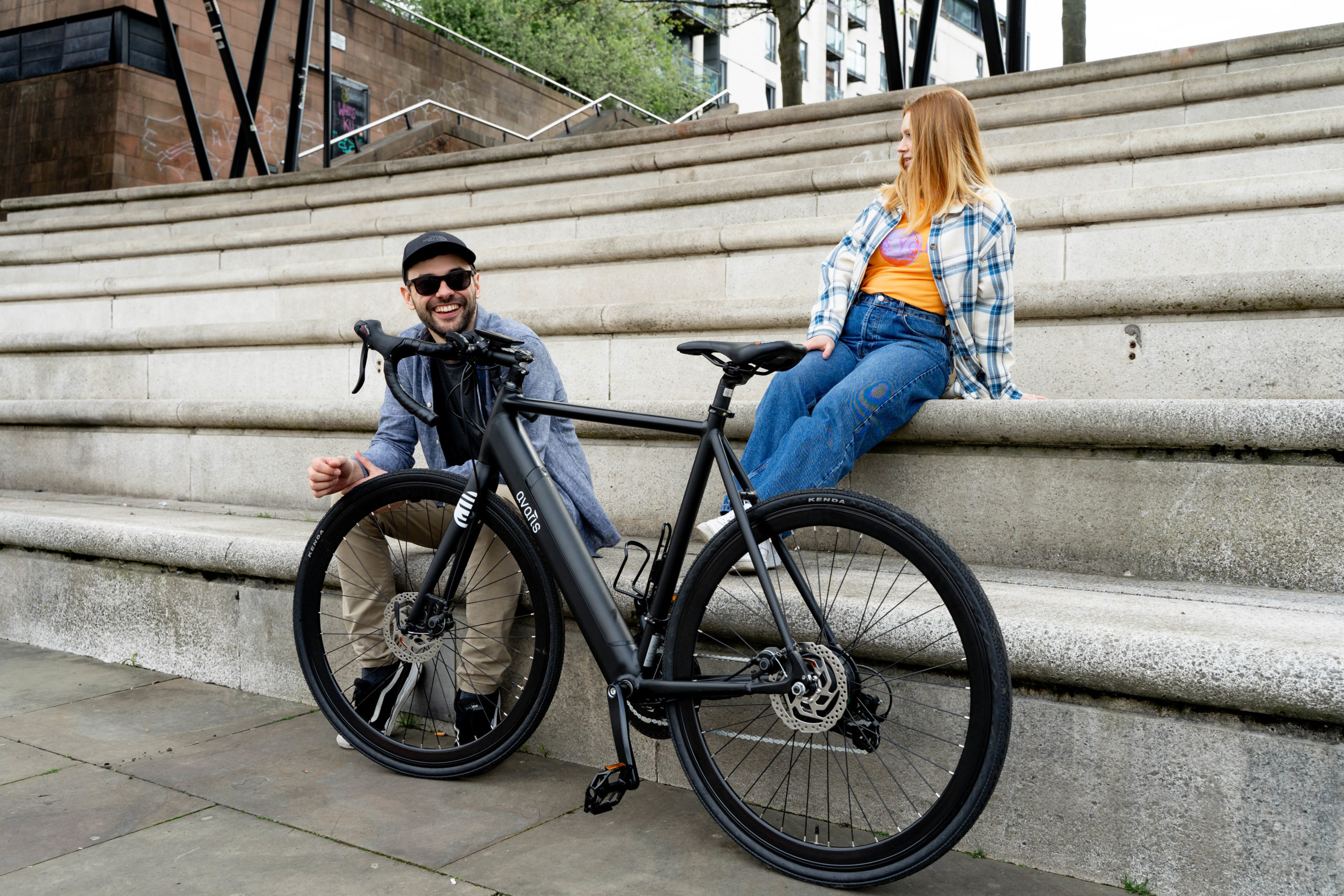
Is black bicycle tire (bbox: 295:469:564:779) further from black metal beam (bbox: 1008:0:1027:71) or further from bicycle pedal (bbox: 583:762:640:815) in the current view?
black metal beam (bbox: 1008:0:1027:71)

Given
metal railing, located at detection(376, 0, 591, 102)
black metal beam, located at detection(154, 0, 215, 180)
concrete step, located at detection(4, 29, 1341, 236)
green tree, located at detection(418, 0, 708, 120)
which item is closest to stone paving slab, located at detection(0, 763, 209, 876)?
concrete step, located at detection(4, 29, 1341, 236)

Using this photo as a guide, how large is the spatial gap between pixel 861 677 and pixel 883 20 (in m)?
9.80

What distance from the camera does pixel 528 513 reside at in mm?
2729

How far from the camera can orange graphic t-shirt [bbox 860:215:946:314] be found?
324cm

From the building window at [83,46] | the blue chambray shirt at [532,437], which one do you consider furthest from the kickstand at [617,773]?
the building window at [83,46]

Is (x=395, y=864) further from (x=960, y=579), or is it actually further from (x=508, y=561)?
(x=960, y=579)

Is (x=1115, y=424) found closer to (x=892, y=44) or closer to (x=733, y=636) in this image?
(x=733, y=636)

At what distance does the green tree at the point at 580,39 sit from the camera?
27672 millimetres

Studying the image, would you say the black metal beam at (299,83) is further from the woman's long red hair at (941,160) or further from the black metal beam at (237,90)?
the woman's long red hair at (941,160)

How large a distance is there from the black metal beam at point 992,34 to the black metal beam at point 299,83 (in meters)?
7.56

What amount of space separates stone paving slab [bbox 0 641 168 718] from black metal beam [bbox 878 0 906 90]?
354 inches

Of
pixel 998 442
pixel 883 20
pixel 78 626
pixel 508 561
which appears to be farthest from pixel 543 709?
pixel 883 20

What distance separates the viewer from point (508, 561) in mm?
2969

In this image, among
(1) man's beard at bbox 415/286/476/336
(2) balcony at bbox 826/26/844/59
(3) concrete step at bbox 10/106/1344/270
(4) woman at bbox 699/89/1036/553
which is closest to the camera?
(4) woman at bbox 699/89/1036/553
